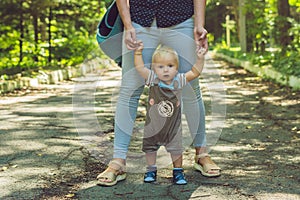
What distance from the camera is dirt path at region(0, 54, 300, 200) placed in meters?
2.86

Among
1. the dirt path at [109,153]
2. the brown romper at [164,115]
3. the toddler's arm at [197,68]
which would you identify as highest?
the toddler's arm at [197,68]

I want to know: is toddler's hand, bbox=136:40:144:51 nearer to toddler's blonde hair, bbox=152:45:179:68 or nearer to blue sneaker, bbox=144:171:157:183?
toddler's blonde hair, bbox=152:45:179:68

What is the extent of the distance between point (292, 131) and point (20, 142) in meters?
2.38

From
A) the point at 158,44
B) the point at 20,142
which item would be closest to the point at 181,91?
the point at 158,44

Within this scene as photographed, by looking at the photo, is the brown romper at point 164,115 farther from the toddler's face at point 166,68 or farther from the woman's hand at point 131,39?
the woman's hand at point 131,39

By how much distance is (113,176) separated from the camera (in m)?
3.01

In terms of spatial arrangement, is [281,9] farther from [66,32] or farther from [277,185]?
[277,185]

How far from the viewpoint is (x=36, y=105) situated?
21.5ft

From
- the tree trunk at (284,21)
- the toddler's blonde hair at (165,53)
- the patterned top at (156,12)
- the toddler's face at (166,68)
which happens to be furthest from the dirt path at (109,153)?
the tree trunk at (284,21)

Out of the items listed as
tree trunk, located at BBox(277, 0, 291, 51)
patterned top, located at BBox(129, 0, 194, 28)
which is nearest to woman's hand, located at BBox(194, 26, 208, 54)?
patterned top, located at BBox(129, 0, 194, 28)

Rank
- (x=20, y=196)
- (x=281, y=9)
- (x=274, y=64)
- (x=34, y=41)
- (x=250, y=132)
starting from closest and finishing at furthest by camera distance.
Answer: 1. (x=20, y=196)
2. (x=250, y=132)
3. (x=274, y=64)
4. (x=281, y=9)
5. (x=34, y=41)

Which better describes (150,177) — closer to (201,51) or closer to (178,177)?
(178,177)

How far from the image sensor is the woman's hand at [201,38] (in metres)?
3.04

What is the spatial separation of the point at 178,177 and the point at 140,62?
70 centimetres
